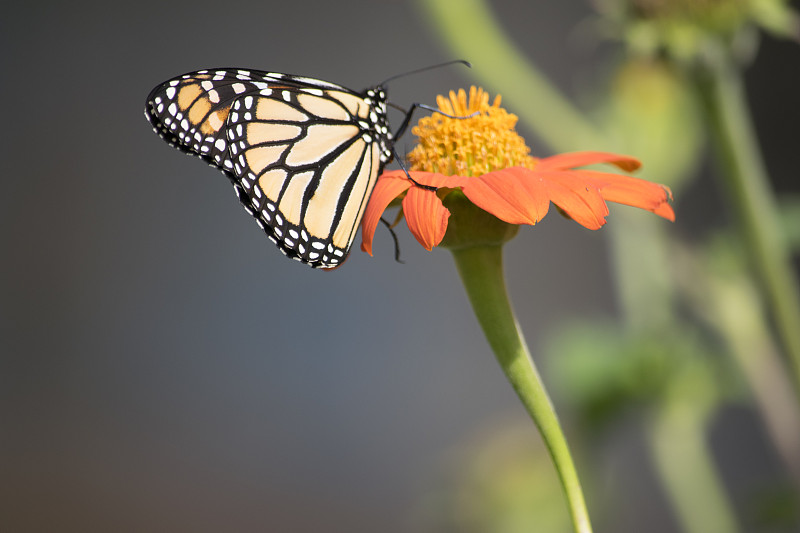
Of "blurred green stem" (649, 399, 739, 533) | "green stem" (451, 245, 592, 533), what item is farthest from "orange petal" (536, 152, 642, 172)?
"blurred green stem" (649, 399, 739, 533)

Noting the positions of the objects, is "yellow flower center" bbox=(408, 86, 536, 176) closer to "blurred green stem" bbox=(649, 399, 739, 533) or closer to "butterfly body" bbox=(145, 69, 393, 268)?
"butterfly body" bbox=(145, 69, 393, 268)

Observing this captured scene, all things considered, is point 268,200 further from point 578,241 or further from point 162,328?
point 578,241

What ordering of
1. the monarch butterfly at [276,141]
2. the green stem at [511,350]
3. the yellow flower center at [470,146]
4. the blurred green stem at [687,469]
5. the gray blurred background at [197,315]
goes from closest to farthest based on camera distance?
the green stem at [511,350] < the yellow flower center at [470,146] < the monarch butterfly at [276,141] < the blurred green stem at [687,469] < the gray blurred background at [197,315]

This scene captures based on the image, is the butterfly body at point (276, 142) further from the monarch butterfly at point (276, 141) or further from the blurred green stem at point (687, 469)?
the blurred green stem at point (687, 469)

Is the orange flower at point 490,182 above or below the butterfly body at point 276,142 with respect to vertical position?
below

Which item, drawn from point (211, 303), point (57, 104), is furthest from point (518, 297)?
point (57, 104)

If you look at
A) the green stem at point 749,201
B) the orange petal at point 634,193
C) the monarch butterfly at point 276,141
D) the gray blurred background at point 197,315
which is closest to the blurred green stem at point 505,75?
the green stem at point 749,201

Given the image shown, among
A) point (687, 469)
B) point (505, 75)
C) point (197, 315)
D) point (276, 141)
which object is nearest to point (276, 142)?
point (276, 141)
